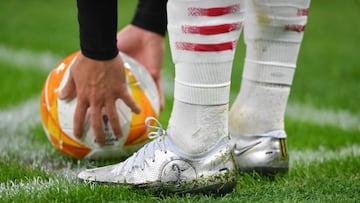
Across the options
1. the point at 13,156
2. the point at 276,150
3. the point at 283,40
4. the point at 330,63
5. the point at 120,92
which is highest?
the point at 283,40

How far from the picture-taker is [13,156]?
3326 mm

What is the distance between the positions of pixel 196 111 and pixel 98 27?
467 millimetres

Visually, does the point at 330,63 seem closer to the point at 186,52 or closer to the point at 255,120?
the point at 255,120

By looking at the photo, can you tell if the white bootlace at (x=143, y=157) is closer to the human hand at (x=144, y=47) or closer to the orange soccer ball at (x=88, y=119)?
the orange soccer ball at (x=88, y=119)

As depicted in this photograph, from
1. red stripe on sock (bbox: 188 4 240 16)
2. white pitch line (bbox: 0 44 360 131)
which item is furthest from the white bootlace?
white pitch line (bbox: 0 44 360 131)

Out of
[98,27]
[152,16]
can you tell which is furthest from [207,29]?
[152,16]

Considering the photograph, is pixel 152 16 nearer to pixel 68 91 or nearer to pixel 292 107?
pixel 68 91

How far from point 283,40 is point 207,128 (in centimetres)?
56

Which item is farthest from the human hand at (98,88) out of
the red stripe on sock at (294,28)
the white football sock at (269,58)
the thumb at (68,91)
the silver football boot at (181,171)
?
the red stripe on sock at (294,28)

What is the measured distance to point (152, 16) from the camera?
3.50 m

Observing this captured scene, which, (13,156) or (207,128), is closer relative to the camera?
(207,128)

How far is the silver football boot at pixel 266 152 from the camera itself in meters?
2.93

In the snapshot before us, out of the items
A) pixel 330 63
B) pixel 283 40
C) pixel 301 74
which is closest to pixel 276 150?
pixel 283 40

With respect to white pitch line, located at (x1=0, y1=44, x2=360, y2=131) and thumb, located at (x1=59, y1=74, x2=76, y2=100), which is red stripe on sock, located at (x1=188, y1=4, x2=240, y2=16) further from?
white pitch line, located at (x1=0, y1=44, x2=360, y2=131)
